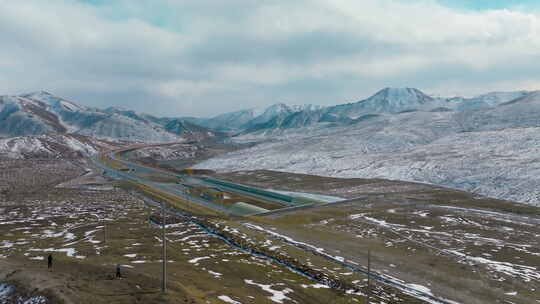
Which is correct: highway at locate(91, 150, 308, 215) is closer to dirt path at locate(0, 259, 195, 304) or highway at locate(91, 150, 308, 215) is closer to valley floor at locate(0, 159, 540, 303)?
valley floor at locate(0, 159, 540, 303)

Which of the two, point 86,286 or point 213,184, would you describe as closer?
point 86,286

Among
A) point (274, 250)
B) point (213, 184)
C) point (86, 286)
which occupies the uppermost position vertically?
point (86, 286)

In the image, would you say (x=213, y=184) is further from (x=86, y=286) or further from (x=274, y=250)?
(x=86, y=286)

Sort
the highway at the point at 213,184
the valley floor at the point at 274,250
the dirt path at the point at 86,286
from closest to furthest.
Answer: the dirt path at the point at 86,286, the valley floor at the point at 274,250, the highway at the point at 213,184

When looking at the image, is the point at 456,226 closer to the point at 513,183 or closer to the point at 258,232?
the point at 258,232

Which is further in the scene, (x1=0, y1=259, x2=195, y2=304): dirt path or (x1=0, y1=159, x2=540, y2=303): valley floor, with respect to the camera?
(x1=0, y1=159, x2=540, y2=303): valley floor

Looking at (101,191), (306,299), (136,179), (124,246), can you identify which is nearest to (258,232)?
(124,246)

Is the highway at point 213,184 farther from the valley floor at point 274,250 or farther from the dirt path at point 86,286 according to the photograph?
the dirt path at point 86,286

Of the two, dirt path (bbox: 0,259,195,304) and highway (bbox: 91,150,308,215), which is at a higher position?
dirt path (bbox: 0,259,195,304)

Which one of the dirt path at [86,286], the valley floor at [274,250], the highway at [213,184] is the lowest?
the highway at [213,184]

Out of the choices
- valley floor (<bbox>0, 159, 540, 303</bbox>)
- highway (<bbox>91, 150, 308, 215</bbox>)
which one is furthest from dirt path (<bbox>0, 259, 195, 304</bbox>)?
highway (<bbox>91, 150, 308, 215</bbox>)

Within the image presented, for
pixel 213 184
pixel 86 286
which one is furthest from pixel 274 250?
pixel 213 184

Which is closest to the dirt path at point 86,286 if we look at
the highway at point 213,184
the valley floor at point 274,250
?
the valley floor at point 274,250
